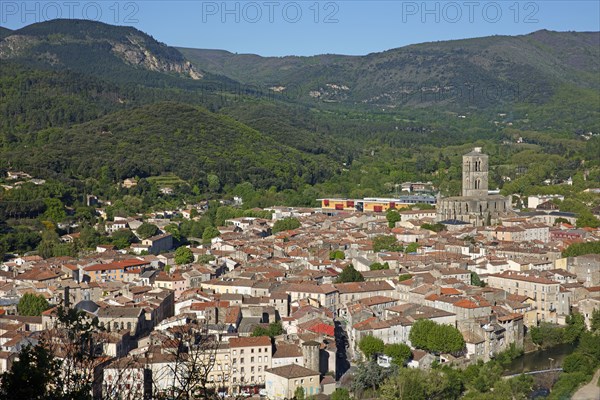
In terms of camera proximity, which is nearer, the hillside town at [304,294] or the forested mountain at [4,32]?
the hillside town at [304,294]

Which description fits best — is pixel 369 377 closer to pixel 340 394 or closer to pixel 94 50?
pixel 340 394

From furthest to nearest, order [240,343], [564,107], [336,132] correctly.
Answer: [564,107], [336,132], [240,343]

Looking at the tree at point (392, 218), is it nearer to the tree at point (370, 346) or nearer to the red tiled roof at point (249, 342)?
the tree at point (370, 346)

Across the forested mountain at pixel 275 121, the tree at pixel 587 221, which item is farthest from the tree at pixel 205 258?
the tree at pixel 587 221

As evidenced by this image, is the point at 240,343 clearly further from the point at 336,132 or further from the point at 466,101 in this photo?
the point at 466,101

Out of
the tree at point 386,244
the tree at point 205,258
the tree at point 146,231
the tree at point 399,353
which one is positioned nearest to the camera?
the tree at point 399,353

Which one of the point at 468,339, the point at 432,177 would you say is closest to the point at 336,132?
the point at 432,177
